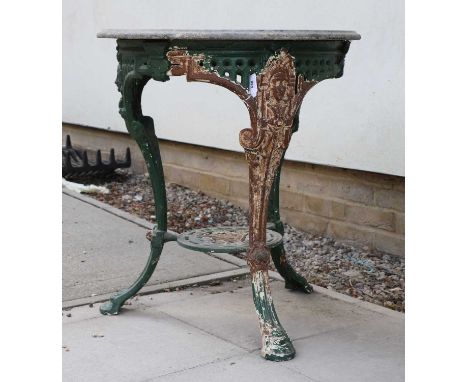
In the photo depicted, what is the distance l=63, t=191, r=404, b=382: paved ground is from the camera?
3045mm

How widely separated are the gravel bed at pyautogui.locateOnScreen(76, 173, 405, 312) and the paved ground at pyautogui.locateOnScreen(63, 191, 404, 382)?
30 centimetres

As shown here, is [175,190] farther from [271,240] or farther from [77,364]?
[77,364]

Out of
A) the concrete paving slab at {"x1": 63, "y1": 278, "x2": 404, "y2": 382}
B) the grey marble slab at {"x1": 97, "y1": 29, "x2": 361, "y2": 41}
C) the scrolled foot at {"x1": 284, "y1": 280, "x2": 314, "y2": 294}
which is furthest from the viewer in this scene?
the scrolled foot at {"x1": 284, "y1": 280, "x2": 314, "y2": 294}

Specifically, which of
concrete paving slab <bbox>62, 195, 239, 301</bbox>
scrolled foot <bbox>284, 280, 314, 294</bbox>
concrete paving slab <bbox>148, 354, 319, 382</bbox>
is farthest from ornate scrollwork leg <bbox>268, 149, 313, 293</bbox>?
concrete paving slab <bbox>148, 354, 319, 382</bbox>

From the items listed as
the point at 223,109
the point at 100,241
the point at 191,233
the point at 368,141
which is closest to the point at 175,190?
the point at 223,109

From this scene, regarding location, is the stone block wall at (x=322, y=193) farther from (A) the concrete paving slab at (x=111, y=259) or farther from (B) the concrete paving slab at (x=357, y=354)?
(B) the concrete paving slab at (x=357, y=354)

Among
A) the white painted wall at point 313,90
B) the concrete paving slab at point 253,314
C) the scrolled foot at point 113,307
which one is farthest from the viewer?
the white painted wall at point 313,90

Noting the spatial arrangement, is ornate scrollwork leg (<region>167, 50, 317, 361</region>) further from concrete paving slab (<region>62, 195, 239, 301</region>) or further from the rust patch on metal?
concrete paving slab (<region>62, 195, 239, 301</region>)

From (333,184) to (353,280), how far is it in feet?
2.84

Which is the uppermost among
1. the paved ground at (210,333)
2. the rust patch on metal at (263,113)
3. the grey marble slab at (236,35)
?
the grey marble slab at (236,35)

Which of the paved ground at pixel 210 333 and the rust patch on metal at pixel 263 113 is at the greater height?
the rust patch on metal at pixel 263 113

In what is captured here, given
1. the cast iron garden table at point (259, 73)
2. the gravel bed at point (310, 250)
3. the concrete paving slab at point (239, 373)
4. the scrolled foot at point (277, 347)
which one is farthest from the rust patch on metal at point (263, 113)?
the gravel bed at point (310, 250)

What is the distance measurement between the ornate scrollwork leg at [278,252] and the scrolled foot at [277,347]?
67 cm

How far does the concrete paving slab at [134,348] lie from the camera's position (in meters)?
3.06
